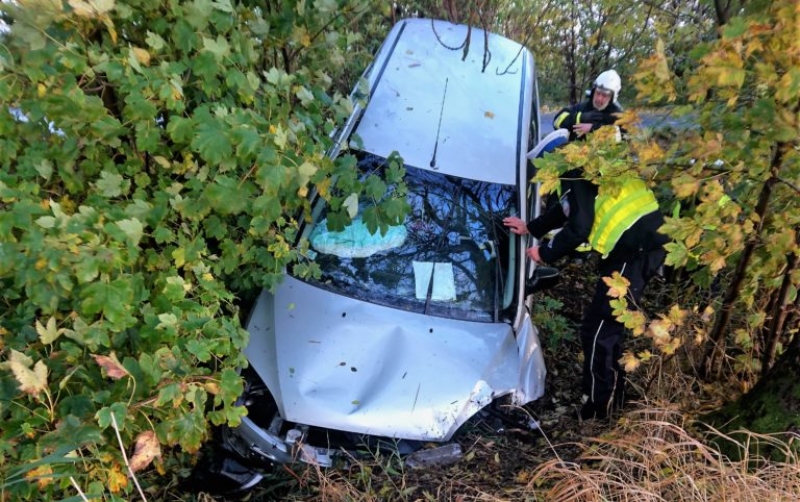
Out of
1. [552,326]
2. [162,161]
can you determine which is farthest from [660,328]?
[162,161]

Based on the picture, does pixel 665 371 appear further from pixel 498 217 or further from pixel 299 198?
pixel 299 198

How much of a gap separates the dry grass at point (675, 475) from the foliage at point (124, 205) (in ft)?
4.50

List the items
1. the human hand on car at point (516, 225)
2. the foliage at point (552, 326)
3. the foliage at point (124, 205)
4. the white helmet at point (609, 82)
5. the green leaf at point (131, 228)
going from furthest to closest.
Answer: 1. the white helmet at point (609, 82)
2. the foliage at point (552, 326)
3. the human hand on car at point (516, 225)
4. the green leaf at point (131, 228)
5. the foliage at point (124, 205)

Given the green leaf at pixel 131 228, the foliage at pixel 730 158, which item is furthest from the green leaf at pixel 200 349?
the foliage at pixel 730 158

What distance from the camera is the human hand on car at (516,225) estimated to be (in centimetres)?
304

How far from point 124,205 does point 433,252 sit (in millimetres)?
1594

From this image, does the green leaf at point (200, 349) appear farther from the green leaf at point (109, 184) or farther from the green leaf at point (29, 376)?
the green leaf at point (109, 184)

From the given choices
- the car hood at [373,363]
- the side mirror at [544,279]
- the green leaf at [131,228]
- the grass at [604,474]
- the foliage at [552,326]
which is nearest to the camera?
the green leaf at [131,228]

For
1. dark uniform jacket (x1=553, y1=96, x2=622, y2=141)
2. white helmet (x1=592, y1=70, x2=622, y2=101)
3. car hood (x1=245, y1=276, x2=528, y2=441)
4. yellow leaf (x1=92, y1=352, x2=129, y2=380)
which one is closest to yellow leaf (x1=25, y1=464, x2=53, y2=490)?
yellow leaf (x1=92, y1=352, x2=129, y2=380)

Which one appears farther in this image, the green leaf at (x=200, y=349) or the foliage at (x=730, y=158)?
the green leaf at (x=200, y=349)

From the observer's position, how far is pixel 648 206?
9.20ft

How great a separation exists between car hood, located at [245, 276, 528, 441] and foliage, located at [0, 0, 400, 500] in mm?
389

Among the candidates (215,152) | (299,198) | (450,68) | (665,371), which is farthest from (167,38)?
(665,371)

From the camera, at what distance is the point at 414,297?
113 inches
